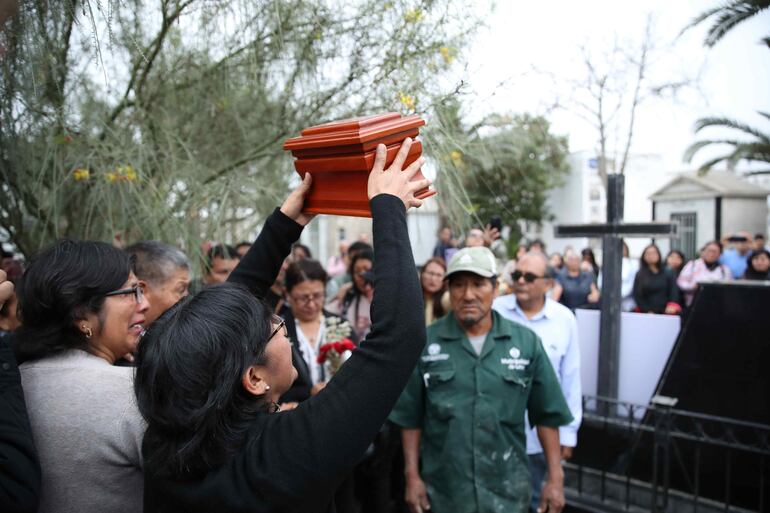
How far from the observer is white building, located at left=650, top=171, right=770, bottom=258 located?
72.3 ft

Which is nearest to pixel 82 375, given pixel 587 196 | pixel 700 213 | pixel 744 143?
pixel 744 143

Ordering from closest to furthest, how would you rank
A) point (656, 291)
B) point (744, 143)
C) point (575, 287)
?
point (656, 291)
point (575, 287)
point (744, 143)

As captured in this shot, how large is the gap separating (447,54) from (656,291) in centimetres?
575

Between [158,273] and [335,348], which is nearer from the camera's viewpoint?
[158,273]

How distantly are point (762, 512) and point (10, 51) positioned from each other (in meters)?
4.48

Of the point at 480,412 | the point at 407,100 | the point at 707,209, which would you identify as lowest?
the point at 480,412

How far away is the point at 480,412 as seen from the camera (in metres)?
2.66

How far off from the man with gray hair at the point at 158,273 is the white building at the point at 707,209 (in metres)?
22.0

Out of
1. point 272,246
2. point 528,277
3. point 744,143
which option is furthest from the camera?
point 744,143

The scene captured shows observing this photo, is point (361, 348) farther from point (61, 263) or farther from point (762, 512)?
point (762, 512)

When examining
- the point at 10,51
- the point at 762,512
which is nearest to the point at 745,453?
the point at 762,512

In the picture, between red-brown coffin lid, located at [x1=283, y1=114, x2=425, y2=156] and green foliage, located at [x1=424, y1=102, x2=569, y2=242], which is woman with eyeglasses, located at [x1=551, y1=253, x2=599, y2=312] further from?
red-brown coffin lid, located at [x1=283, y1=114, x2=425, y2=156]

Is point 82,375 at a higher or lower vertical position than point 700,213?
lower

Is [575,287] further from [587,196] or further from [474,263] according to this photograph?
[587,196]
